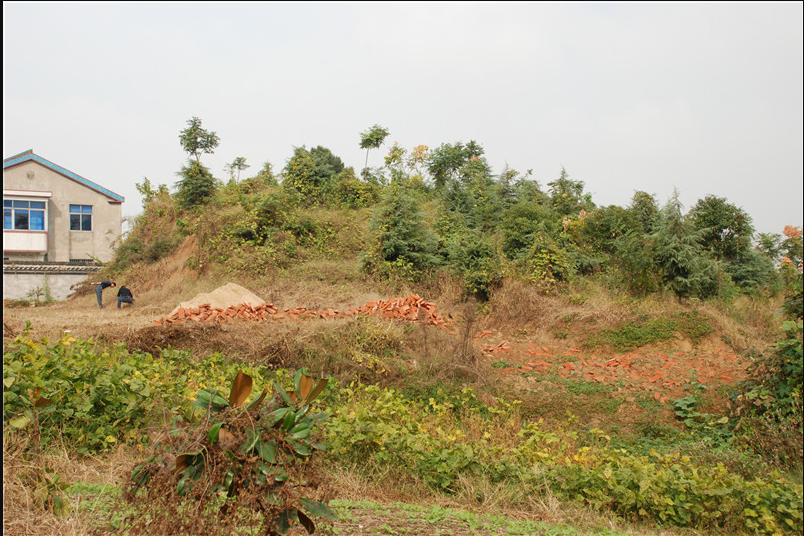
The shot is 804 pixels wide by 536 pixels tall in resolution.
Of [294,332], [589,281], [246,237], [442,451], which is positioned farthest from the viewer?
[246,237]

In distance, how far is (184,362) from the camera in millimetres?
7230

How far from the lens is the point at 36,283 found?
20375 millimetres

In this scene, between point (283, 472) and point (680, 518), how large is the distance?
2.68m

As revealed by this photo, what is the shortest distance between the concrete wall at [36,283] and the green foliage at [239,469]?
847 inches

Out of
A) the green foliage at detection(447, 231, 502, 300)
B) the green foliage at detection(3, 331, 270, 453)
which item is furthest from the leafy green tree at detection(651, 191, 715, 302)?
the green foliage at detection(3, 331, 270, 453)

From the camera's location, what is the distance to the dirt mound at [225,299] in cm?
1109

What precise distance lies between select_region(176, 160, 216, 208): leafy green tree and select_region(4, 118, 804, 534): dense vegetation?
0.18 feet

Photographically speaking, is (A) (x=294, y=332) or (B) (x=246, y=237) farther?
(B) (x=246, y=237)

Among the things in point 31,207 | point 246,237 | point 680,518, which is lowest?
point 680,518

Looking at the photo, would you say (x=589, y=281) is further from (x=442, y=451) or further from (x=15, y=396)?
(x=15, y=396)

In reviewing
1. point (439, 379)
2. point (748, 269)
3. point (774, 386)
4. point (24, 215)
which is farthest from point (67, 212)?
point (774, 386)

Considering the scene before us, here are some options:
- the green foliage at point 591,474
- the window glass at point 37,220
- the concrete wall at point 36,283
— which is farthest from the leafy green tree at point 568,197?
the window glass at point 37,220

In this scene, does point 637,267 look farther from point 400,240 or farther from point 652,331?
point 400,240

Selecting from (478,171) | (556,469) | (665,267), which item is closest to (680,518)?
(556,469)
